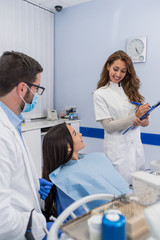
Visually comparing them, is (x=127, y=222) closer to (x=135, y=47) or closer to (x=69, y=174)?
(x=69, y=174)

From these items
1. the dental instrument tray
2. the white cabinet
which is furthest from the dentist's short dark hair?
the white cabinet

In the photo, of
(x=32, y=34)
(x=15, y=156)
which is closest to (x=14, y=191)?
(x=15, y=156)

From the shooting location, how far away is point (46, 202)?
1.35 meters

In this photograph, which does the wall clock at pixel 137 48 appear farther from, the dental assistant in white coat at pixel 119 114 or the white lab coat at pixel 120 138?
the white lab coat at pixel 120 138

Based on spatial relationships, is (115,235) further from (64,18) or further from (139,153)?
(64,18)

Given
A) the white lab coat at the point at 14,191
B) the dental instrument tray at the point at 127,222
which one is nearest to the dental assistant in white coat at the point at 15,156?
the white lab coat at the point at 14,191

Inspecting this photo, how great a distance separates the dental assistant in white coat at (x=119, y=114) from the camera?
1.90 meters

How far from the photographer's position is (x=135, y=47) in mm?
2773

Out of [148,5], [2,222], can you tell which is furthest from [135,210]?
[148,5]

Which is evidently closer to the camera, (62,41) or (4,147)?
(4,147)

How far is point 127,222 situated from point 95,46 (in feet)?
9.61

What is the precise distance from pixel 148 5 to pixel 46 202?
2511 millimetres

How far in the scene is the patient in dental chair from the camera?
4.19 feet

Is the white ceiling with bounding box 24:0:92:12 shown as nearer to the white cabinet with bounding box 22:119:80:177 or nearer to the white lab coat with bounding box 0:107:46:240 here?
the white cabinet with bounding box 22:119:80:177
